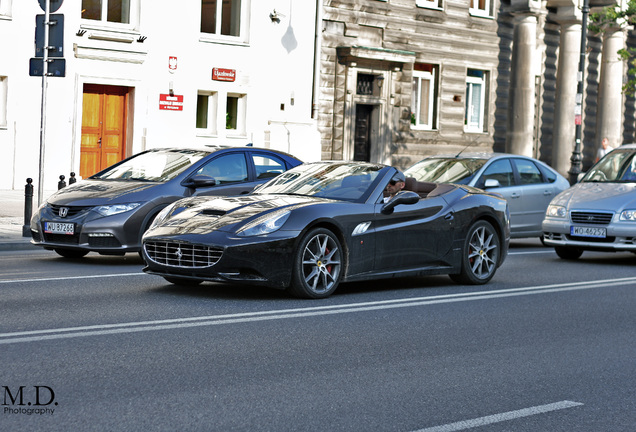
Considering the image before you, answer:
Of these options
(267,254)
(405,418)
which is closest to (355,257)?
(267,254)

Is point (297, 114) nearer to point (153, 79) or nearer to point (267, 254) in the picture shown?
point (153, 79)

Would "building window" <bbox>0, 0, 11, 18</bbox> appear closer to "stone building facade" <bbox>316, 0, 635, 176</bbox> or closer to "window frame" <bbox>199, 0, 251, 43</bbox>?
"window frame" <bbox>199, 0, 251, 43</bbox>

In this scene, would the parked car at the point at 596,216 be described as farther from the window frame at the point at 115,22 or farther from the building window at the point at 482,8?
the building window at the point at 482,8

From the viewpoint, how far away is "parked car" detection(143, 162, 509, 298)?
10188mm

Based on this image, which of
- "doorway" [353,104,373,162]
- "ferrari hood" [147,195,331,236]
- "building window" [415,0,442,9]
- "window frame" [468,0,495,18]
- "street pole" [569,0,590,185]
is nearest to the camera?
"ferrari hood" [147,195,331,236]

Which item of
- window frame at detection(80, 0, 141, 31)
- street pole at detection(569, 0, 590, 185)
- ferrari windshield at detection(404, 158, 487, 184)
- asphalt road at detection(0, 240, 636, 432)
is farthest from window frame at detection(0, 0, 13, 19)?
street pole at detection(569, 0, 590, 185)

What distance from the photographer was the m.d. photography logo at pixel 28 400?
5.70 meters

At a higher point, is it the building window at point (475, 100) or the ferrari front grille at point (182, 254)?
the building window at point (475, 100)

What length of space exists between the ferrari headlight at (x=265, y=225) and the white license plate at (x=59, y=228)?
375 centimetres

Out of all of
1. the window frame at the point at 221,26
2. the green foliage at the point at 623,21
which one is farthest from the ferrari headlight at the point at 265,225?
the green foliage at the point at 623,21

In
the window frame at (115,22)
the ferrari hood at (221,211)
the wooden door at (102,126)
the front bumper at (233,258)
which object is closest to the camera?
the front bumper at (233,258)

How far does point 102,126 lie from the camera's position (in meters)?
27.3

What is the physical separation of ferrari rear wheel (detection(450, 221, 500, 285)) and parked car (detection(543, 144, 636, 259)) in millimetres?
3535

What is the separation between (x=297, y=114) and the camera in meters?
30.8
